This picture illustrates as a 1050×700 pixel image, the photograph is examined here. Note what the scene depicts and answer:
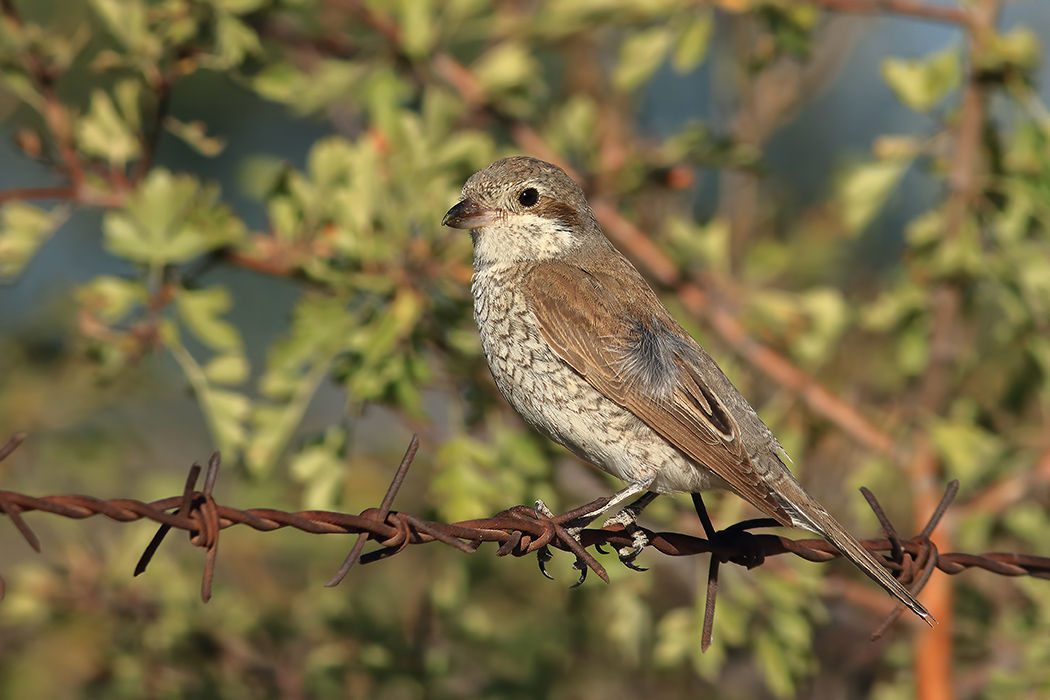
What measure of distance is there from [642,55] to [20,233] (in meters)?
2.40

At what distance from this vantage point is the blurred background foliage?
12.0 ft

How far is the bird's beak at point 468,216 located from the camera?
3.67 meters

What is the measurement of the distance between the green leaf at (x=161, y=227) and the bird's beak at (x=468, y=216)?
0.78 metres

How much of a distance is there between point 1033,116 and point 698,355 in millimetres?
1622

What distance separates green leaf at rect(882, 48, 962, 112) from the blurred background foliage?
22mm

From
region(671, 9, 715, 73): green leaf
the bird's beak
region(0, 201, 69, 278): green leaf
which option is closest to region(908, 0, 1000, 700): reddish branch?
region(671, 9, 715, 73): green leaf

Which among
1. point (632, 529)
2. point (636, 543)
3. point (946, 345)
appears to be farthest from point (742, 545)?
point (946, 345)

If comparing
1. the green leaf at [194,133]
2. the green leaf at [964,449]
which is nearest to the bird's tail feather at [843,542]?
the green leaf at [964,449]

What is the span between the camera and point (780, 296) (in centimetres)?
445

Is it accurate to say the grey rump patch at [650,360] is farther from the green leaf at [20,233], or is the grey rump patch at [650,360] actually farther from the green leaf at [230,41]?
the green leaf at [20,233]

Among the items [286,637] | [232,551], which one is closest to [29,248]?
[286,637]

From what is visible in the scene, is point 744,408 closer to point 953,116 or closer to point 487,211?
point 487,211

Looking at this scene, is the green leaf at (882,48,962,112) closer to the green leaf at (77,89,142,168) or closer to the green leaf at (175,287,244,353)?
the green leaf at (175,287,244,353)

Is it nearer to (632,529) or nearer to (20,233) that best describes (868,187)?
(632,529)
